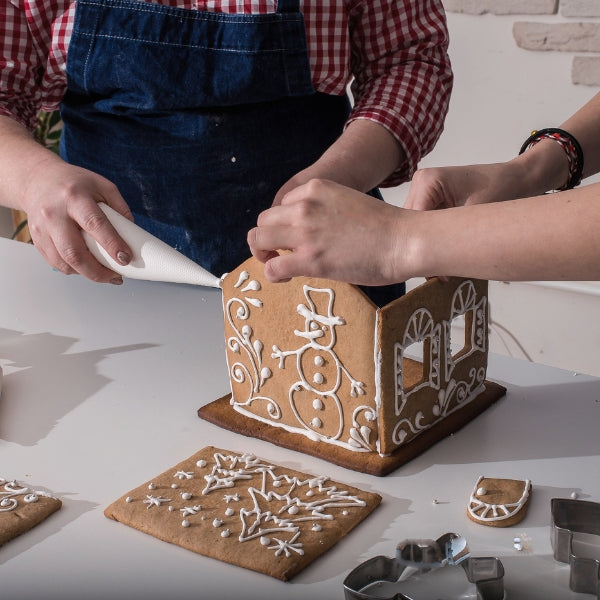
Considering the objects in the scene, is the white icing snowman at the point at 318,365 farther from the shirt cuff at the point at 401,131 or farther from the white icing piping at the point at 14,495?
the shirt cuff at the point at 401,131

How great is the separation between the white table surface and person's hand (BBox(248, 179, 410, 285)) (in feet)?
0.82

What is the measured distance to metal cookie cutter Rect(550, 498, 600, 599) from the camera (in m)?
0.85

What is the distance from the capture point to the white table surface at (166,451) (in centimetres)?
90

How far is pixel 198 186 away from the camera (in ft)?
5.23

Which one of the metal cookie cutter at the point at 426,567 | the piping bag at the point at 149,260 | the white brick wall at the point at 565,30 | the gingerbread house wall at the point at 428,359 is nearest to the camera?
the metal cookie cutter at the point at 426,567

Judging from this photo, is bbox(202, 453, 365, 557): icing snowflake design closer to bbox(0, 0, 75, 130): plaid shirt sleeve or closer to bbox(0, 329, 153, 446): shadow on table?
bbox(0, 329, 153, 446): shadow on table

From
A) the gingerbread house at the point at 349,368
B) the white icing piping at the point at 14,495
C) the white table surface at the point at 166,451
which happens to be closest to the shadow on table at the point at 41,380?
the white table surface at the point at 166,451

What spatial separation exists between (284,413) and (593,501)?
1.30ft

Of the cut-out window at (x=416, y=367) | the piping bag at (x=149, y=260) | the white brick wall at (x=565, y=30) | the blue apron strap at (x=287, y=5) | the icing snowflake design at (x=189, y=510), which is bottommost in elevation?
the icing snowflake design at (x=189, y=510)

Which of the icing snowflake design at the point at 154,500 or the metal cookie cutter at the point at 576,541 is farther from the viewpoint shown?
the icing snowflake design at the point at 154,500

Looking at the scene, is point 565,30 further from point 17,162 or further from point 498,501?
point 498,501

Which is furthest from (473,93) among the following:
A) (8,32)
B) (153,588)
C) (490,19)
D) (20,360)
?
(153,588)

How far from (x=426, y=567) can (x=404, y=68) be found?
953 millimetres

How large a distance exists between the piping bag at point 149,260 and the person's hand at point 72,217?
1cm
